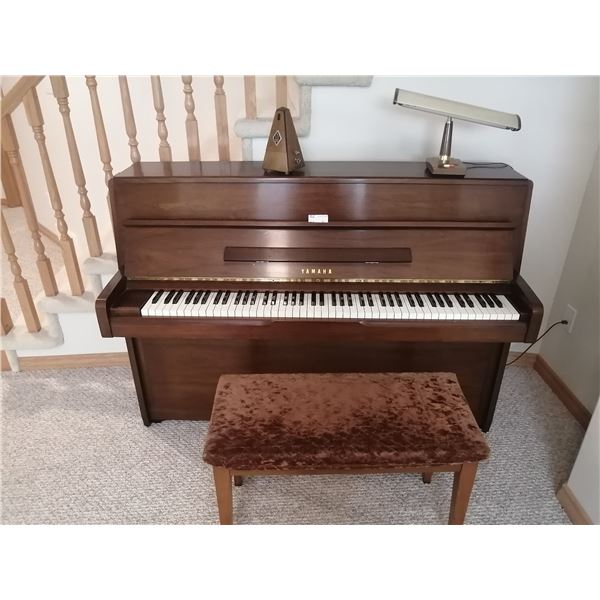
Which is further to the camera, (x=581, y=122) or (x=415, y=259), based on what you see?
(x=581, y=122)

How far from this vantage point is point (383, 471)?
1236 millimetres

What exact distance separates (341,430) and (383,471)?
0.53ft

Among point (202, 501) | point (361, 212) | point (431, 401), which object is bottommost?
→ point (202, 501)

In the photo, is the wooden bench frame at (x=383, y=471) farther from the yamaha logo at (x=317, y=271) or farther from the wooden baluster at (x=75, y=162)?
the wooden baluster at (x=75, y=162)

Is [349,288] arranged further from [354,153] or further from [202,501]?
[202,501]

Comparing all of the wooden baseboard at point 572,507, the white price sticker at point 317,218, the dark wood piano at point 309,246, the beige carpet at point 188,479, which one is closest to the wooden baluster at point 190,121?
the dark wood piano at point 309,246

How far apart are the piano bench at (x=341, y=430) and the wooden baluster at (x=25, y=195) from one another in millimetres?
1246

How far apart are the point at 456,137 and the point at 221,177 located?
1.03m

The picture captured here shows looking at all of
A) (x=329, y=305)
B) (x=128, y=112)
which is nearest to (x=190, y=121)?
(x=128, y=112)

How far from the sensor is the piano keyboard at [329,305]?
58.9 inches

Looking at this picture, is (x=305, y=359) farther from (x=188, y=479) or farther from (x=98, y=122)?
(x=98, y=122)

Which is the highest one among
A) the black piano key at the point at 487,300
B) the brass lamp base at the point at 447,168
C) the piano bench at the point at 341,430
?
the brass lamp base at the point at 447,168
